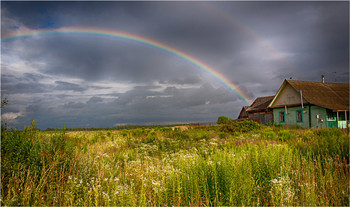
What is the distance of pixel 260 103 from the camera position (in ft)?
121

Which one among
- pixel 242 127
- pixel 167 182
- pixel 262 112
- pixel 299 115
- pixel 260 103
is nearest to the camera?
pixel 167 182

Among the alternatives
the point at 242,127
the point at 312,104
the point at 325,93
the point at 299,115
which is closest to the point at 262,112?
the point at 299,115

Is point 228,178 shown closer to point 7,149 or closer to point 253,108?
point 7,149

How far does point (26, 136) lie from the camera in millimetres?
6461

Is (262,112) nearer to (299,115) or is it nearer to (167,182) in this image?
(299,115)

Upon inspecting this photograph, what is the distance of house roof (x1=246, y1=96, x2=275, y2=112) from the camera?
112ft

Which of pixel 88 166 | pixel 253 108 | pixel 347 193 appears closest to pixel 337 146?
pixel 347 193

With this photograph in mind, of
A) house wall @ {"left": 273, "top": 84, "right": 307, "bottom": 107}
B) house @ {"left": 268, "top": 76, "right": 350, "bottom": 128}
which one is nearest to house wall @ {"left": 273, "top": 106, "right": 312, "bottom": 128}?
house @ {"left": 268, "top": 76, "right": 350, "bottom": 128}

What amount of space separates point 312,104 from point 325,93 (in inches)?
181

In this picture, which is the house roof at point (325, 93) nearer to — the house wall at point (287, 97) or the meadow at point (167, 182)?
the house wall at point (287, 97)

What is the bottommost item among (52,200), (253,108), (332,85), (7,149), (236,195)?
(52,200)

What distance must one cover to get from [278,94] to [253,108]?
636 centimetres

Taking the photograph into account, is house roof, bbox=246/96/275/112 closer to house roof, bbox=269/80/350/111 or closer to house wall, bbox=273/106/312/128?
house wall, bbox=273/106/312/128

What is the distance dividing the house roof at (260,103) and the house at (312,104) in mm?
3041
